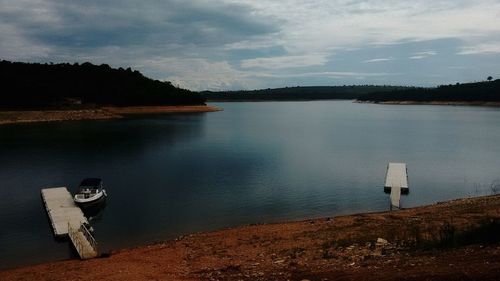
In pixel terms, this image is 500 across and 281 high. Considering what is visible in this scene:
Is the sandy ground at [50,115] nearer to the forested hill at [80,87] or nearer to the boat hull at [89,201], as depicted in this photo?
the forested hill at [80,87]

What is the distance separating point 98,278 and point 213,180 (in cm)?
2116

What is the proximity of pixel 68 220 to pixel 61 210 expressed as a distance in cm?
221

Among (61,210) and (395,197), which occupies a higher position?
(61,210)

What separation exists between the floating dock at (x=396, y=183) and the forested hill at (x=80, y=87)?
95658 millimetres

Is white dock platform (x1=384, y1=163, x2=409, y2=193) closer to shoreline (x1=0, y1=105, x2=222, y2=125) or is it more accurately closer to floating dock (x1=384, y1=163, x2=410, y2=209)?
floating dock (x1=384, y1=163, x2=410, y2=209)

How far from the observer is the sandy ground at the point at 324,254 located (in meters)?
11.1

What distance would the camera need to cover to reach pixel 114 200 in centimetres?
2919

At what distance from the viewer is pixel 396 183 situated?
32.2 meters

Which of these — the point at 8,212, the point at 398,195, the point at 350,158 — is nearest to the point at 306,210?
the point at 398,195

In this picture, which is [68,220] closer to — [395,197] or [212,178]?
[212,178]

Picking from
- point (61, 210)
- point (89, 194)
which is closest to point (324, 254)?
point (61, 210)

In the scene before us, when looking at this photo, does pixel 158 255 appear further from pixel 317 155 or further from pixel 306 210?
pixel 317 155

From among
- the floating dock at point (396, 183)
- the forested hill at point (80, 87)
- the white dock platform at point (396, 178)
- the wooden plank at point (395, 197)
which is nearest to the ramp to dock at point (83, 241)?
the wooden plank at point (395, 197)

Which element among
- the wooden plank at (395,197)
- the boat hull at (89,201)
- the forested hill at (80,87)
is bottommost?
the wooden plank at (395,197)
